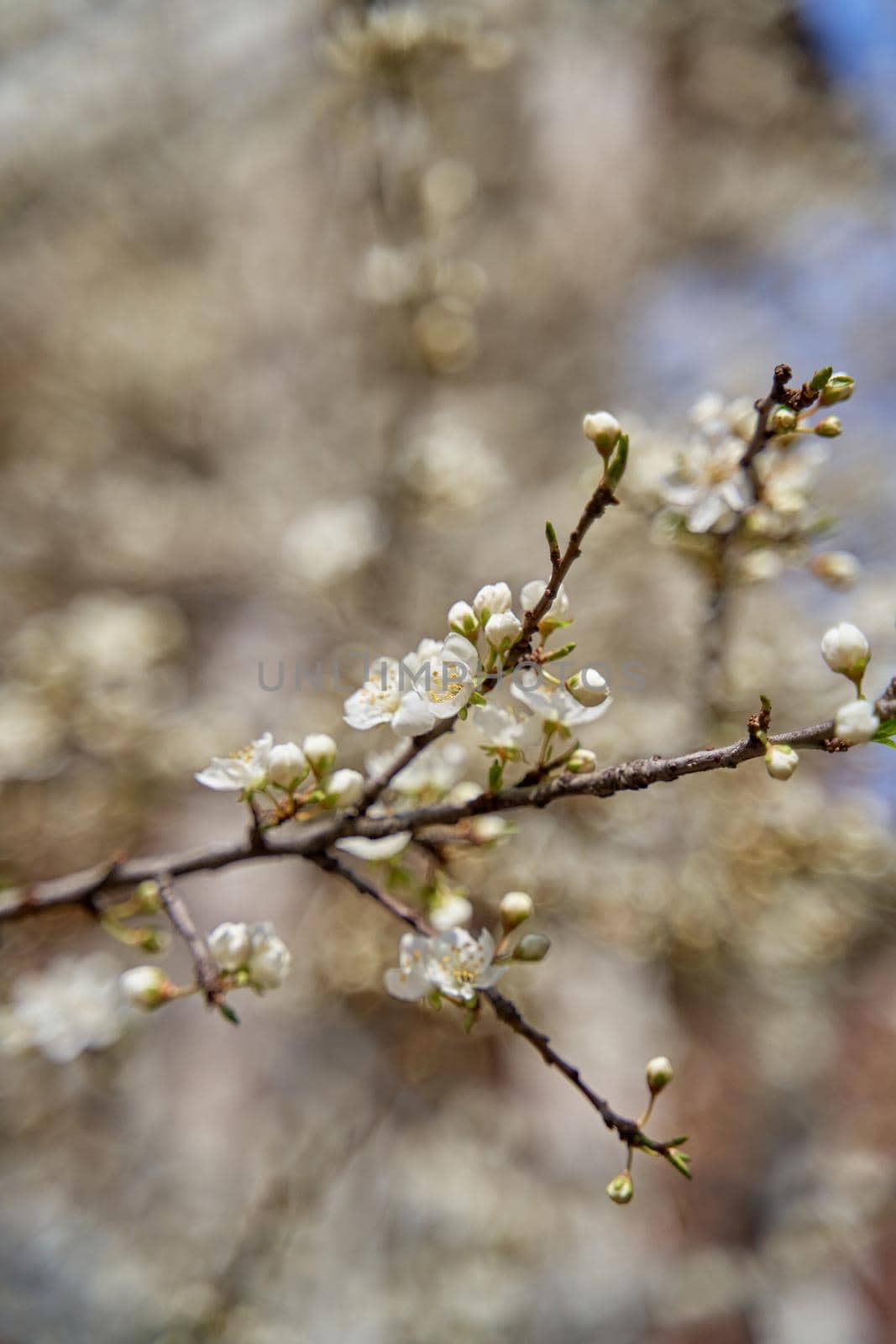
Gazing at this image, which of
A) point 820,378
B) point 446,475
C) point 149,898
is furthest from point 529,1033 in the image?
point 446,475

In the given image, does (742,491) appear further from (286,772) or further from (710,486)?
(286,772)

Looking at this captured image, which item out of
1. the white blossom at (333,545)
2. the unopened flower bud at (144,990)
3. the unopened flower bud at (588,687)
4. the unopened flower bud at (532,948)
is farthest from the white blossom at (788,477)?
the white blossom at (333,545)

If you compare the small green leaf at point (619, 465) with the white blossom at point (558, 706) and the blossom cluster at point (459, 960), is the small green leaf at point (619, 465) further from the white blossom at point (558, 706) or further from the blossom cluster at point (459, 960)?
the blossom cluster at point (459, 960)

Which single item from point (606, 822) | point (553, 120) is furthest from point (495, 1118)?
point (553, 120)

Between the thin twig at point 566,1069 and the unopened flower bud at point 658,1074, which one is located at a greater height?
the thin twig at point 566,1069

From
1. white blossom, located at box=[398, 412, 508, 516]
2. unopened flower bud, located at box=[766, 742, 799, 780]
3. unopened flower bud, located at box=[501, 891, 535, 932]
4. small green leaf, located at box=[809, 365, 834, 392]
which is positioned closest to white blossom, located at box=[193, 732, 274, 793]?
unopened flower bud, located at box=[501, 891, 535, 932]

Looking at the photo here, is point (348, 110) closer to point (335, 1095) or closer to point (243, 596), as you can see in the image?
point (243, 596)

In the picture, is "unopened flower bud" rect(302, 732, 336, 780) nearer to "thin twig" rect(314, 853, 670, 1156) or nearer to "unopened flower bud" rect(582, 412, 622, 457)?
"thin twig" rect(314, 853, 670, 1156)
